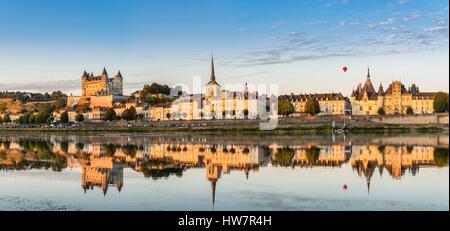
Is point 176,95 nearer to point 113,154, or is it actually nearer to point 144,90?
point 144,90

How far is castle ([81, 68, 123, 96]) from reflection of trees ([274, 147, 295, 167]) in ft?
124

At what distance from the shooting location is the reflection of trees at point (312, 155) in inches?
424

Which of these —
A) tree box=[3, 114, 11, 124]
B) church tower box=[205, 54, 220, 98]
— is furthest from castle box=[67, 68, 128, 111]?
church tower box=[205, 54, 220, 98]

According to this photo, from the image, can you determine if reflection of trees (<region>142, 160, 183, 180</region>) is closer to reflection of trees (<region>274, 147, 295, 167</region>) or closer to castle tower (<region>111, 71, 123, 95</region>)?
reflection of trees (<region>274, 147, 295, 167</region>)

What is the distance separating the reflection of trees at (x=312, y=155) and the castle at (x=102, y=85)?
37589mm

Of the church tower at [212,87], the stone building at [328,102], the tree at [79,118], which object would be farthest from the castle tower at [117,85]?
the stone building at [328,102]

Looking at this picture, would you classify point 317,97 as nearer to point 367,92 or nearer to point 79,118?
point 367,92

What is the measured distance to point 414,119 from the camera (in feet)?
79.4

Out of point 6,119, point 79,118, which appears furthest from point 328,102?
point 6,119
